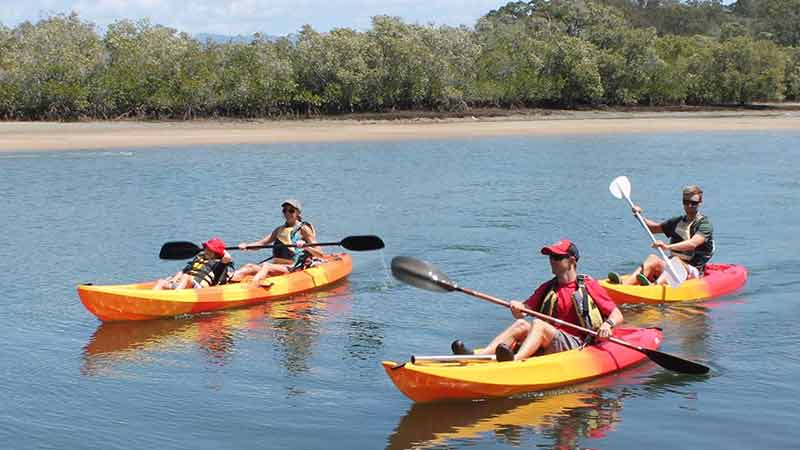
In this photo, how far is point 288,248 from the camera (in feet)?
46.9

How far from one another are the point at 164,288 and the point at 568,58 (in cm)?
4076

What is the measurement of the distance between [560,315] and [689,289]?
4.32m

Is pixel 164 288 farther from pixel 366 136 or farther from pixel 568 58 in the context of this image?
pixel 568 58

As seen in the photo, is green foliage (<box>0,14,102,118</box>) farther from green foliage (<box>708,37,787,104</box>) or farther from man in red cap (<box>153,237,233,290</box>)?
man in red cap (<box>153,237,233,290</box>)

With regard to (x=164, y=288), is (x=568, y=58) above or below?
above

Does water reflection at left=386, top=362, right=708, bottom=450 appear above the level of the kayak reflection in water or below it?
below

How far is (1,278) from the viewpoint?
15414 millimetres

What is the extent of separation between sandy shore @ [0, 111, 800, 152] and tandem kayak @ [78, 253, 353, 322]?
23.1 meters

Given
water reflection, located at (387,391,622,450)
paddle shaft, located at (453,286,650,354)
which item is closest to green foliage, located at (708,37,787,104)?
paddle shaft, located at (453,286,650,354)

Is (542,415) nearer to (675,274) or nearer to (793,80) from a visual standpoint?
(675,274)

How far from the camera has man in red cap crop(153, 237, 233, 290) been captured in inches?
502

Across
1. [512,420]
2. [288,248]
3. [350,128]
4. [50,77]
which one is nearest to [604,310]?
[512,420]

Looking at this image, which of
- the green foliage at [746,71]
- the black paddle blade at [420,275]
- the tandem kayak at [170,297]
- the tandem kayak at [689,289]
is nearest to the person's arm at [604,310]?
the black paddle blade at [420,275]

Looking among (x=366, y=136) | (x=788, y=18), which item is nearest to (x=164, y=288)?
(x=366, y=136)
